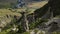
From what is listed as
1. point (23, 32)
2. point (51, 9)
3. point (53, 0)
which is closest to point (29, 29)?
point (23, 32)

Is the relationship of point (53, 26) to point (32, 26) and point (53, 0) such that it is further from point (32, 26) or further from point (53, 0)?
point (53, 0)

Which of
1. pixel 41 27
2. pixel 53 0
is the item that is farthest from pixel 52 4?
pixel 41 27

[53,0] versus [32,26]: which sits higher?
[53,0]

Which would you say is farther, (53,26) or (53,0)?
(53,0)

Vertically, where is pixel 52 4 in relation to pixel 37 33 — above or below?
above

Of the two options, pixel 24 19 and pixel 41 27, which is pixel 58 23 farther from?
pixel 24 19

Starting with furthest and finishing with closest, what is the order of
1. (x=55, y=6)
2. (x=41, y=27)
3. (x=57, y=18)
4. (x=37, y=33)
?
(x=55, y=6)
(x=57, y=18)
(x=41, y=27)
(x=37, y=33)

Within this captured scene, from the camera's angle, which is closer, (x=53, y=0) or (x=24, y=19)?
(x=24, y=19)

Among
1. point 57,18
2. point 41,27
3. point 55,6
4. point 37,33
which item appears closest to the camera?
point 37,33

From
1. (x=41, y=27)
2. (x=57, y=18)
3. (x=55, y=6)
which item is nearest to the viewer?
(x=41, y=27)
